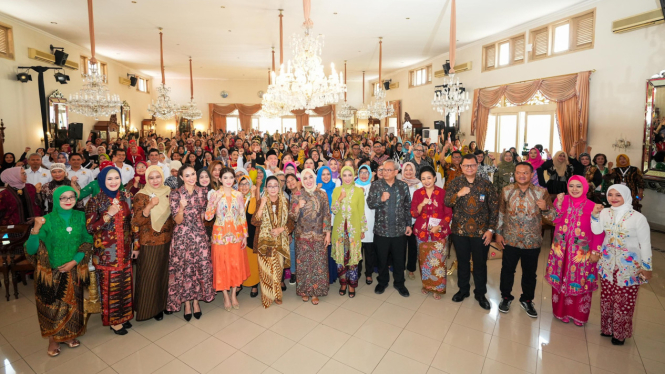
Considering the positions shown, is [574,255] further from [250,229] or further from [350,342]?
[250,229]

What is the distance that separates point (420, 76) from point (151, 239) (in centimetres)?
1379

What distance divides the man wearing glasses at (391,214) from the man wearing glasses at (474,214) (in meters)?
0.50

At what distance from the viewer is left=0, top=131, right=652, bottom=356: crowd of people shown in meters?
2.89

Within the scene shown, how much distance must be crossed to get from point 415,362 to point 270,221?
1882mm

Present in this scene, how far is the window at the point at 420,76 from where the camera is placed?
1387cm

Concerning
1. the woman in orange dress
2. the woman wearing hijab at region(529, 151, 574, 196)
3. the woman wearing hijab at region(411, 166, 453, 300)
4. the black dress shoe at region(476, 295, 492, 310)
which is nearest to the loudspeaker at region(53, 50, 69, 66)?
the woman in orange dress

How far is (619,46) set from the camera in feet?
22.2

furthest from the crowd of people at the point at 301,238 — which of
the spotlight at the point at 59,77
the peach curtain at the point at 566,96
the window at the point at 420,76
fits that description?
the window at the point at 420,76

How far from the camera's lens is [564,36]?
810 centimetres

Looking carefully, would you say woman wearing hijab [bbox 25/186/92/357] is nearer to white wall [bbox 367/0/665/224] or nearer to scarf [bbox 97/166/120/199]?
scarf [bbox 97/166/120/199]

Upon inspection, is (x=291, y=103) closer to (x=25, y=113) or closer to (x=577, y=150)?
(x=577, y=150)

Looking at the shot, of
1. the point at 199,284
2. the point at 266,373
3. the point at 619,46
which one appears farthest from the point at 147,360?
the point at 619,46

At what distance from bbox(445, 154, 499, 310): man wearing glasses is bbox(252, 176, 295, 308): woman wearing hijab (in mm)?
1776

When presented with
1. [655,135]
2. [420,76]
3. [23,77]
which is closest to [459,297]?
[655,135]
